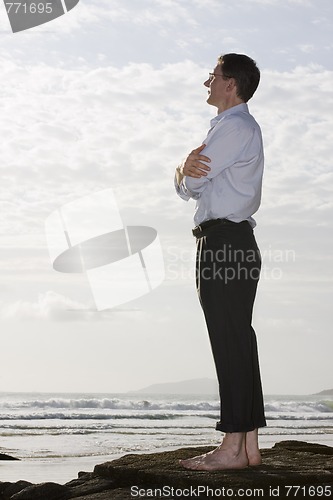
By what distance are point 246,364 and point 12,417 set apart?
14485 mm

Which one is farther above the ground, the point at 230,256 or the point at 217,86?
the point at 217,86

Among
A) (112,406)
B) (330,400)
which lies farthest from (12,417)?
(330,400)

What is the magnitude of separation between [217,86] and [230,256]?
0.86 meters

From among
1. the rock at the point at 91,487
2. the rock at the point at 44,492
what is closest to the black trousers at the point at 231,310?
the rock at the point at 91,487

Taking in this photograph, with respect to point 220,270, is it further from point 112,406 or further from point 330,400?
point 330,400

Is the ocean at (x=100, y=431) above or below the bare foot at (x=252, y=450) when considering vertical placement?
below

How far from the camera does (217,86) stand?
154 inches

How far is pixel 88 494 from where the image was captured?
408cm

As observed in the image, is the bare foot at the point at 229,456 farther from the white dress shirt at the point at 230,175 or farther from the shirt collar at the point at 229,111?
the shirt collar at the point at 229,111

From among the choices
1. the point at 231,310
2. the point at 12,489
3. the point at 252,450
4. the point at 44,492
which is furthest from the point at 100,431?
the point at 231,310

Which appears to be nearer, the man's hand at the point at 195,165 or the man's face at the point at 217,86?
the man's hand at the point at 195,165

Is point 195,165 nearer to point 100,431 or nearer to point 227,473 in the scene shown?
point 227,473

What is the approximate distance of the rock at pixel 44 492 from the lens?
4.29m

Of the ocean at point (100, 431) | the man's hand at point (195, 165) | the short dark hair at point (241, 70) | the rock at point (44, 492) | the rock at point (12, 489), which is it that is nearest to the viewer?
the man's hand at point (195, 165)
